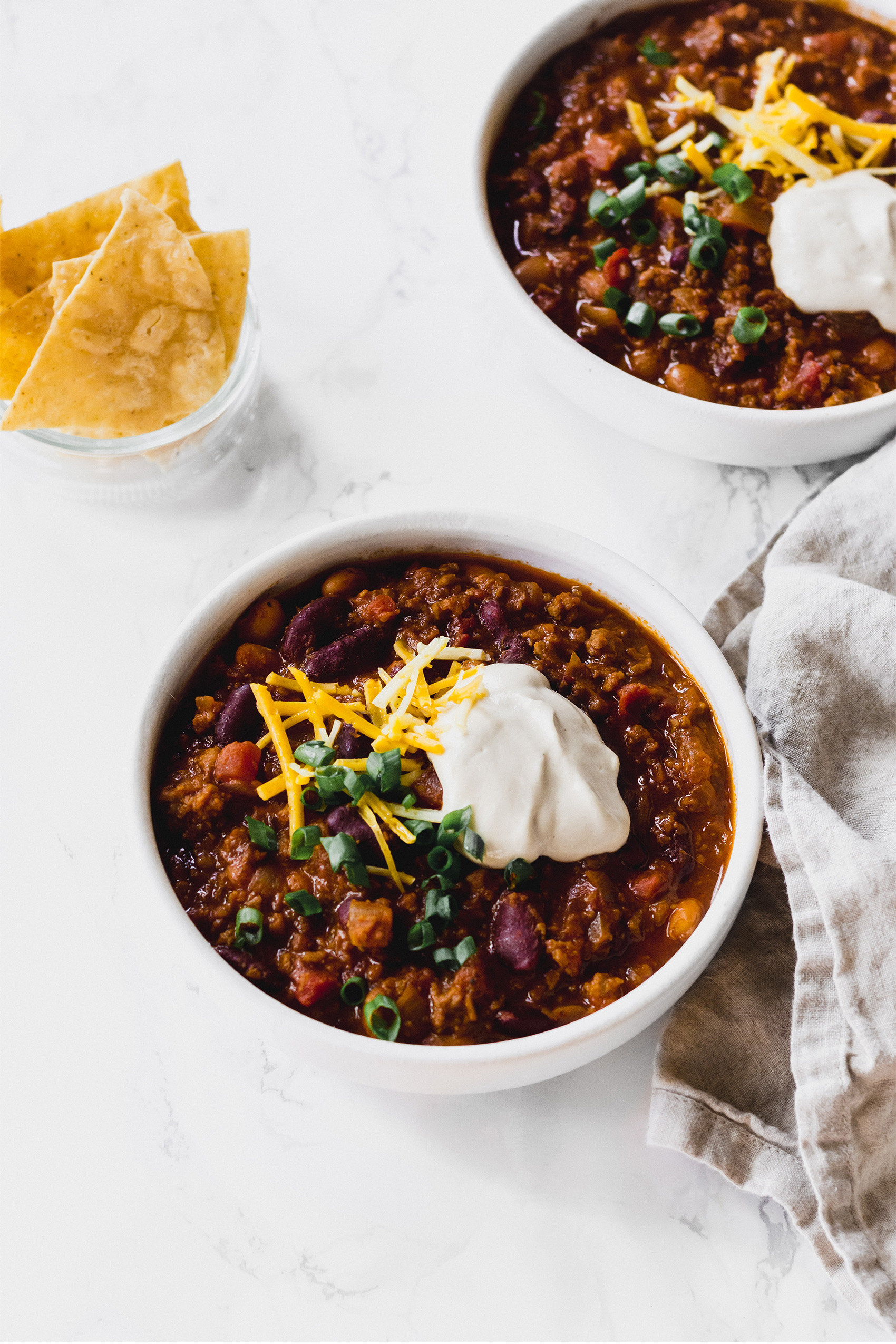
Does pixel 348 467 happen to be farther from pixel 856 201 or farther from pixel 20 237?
pixel 856 201

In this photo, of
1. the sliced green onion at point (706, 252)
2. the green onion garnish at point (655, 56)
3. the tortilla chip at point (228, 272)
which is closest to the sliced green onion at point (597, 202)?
the sliced green onion at point (706, 252)

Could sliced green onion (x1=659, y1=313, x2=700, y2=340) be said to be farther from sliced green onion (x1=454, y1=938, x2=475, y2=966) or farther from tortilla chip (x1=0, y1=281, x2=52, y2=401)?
sliced green onion (x1=454, y1=938, x2=475, y2=966)

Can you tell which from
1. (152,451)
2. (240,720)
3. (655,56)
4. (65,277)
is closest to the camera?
(240,720)

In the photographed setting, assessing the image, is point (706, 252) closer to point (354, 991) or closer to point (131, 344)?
point (131, 344)

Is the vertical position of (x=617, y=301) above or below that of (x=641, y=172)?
below

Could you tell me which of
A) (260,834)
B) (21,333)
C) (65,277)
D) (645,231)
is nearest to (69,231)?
(65,277)

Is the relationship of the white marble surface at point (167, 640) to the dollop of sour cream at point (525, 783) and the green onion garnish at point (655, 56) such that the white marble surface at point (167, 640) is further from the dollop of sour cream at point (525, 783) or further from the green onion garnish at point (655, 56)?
the dollop of sour cream at point (525, 783)

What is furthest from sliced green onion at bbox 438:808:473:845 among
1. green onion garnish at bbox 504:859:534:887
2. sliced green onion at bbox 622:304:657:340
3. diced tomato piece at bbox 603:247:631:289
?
diced tomato piece at bbox 603:247:631:289
